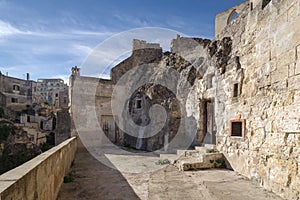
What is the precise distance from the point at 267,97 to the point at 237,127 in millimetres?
1659

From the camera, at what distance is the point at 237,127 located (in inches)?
236

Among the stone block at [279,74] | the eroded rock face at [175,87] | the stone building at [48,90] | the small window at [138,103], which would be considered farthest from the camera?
the stone building at [48,90]

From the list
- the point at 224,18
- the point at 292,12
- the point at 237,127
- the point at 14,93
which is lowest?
the point at 237,127

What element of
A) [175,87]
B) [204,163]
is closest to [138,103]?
[175,87]

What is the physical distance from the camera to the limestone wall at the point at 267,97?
3753mm

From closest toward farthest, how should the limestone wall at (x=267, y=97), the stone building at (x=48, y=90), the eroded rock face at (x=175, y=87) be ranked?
the limestone wall at (x=267, y=97) < the eroded rock face at (x=175, y=87) < the stone building at (x=48, y=90)

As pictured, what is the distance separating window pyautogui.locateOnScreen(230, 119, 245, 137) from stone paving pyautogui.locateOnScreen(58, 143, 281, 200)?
3.51 ft

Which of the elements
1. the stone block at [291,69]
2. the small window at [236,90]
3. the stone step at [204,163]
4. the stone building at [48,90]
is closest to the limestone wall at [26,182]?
the stone step at [204,163]

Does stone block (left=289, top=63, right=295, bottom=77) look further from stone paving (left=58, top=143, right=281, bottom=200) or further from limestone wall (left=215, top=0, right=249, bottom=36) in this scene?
limestone wall (left=215, top=0, right=249, bottom=36)

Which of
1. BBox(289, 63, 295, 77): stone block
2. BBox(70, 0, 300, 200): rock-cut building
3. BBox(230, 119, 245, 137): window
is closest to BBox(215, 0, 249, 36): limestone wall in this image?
BBox(70, 0, 300, 200): rock-cut building

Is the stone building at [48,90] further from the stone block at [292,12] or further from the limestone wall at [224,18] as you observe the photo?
the stone block at [292,12]

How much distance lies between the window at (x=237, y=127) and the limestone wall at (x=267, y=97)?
0.53 feet

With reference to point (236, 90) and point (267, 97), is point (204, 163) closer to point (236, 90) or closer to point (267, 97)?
point (236, 90)

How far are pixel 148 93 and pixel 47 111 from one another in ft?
78.0
